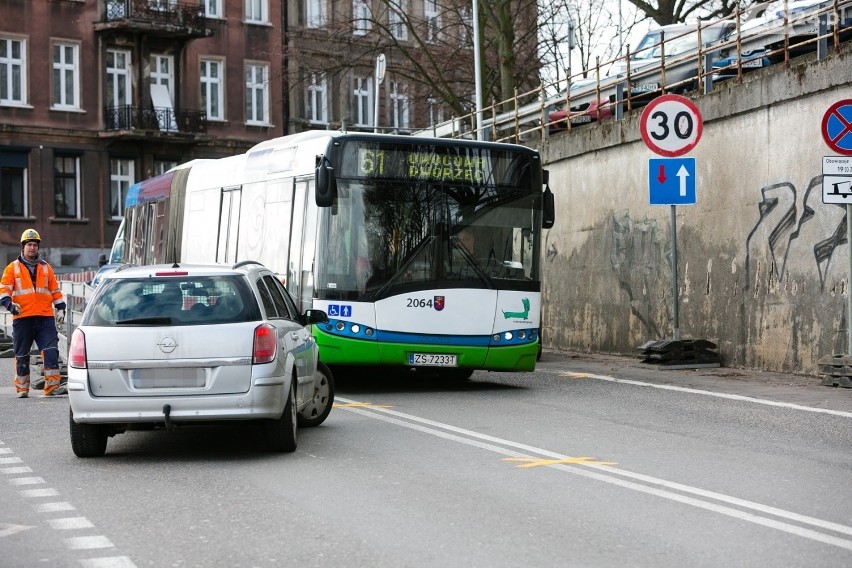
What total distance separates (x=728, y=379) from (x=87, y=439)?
9.28m

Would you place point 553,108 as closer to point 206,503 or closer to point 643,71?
point 643,71

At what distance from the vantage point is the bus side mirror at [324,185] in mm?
15711

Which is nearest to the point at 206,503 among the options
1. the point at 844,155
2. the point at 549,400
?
the point at 549,400

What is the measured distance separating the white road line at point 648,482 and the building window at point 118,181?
3982 cm

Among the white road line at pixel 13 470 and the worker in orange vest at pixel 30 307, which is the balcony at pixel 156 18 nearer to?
the worker in orange vest at pixel 30 307

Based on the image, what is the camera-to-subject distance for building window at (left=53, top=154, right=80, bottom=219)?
166 ft

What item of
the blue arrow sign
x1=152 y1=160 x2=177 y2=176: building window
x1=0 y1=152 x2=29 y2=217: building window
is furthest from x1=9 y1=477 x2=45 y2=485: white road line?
x1=152 y1=160 x2=177 y2=176: building window

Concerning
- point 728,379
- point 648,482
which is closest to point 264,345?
point 648,482

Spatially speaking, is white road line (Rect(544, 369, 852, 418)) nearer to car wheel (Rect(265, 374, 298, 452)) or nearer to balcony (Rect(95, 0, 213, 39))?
car wheel (Rect(265, 374, 298, 452))

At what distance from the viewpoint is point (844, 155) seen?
53.0ft

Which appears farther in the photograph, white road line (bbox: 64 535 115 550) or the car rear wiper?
the car rear wiper

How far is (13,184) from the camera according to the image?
4969cm

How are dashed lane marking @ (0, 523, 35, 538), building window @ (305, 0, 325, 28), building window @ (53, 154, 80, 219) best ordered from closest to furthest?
dashed lane marking @ (0, 523, 35, 538) → building window @ (53, 154, 80, 219) → building window @ (305, 0, 325, 28)

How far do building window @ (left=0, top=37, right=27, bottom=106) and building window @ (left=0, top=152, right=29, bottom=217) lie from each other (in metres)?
1.84
